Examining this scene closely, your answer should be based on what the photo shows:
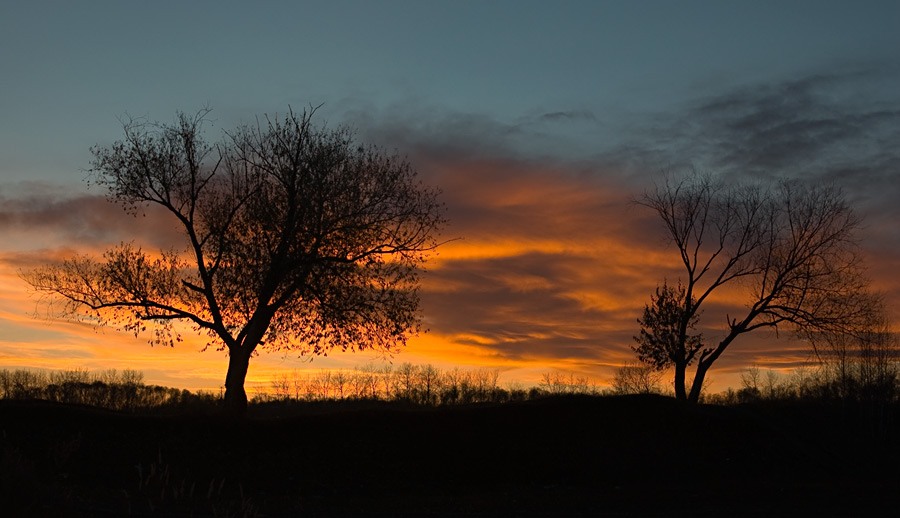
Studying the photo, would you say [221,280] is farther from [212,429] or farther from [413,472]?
[413,472]

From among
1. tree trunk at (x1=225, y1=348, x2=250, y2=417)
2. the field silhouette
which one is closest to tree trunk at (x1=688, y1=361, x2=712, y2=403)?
the field silhouette

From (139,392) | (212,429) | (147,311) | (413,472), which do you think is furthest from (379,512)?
(139,392)

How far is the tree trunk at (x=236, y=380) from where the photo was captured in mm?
35688

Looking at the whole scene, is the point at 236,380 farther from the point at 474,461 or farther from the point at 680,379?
the point at 680,379

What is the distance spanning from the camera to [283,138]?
37.4 m

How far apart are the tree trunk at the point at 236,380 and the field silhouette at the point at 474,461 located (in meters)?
6.08

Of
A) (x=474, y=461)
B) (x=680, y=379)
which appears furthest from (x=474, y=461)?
(x=680, y=379)

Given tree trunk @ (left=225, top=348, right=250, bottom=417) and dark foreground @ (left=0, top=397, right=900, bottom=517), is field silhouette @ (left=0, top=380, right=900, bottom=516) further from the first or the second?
tree trunk @ (left=225, top=348, right=250, bottom=417)

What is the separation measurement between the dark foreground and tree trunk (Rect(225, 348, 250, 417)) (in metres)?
6.42

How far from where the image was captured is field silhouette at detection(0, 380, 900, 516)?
75.5 feet

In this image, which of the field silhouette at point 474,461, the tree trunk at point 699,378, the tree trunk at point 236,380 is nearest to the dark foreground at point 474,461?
the field silhouette at point 474,461

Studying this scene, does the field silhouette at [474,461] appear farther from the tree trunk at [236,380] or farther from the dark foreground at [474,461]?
the tree trunk at [236,380]

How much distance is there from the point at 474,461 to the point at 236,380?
13.2m

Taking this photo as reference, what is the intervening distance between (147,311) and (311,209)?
357 inches
